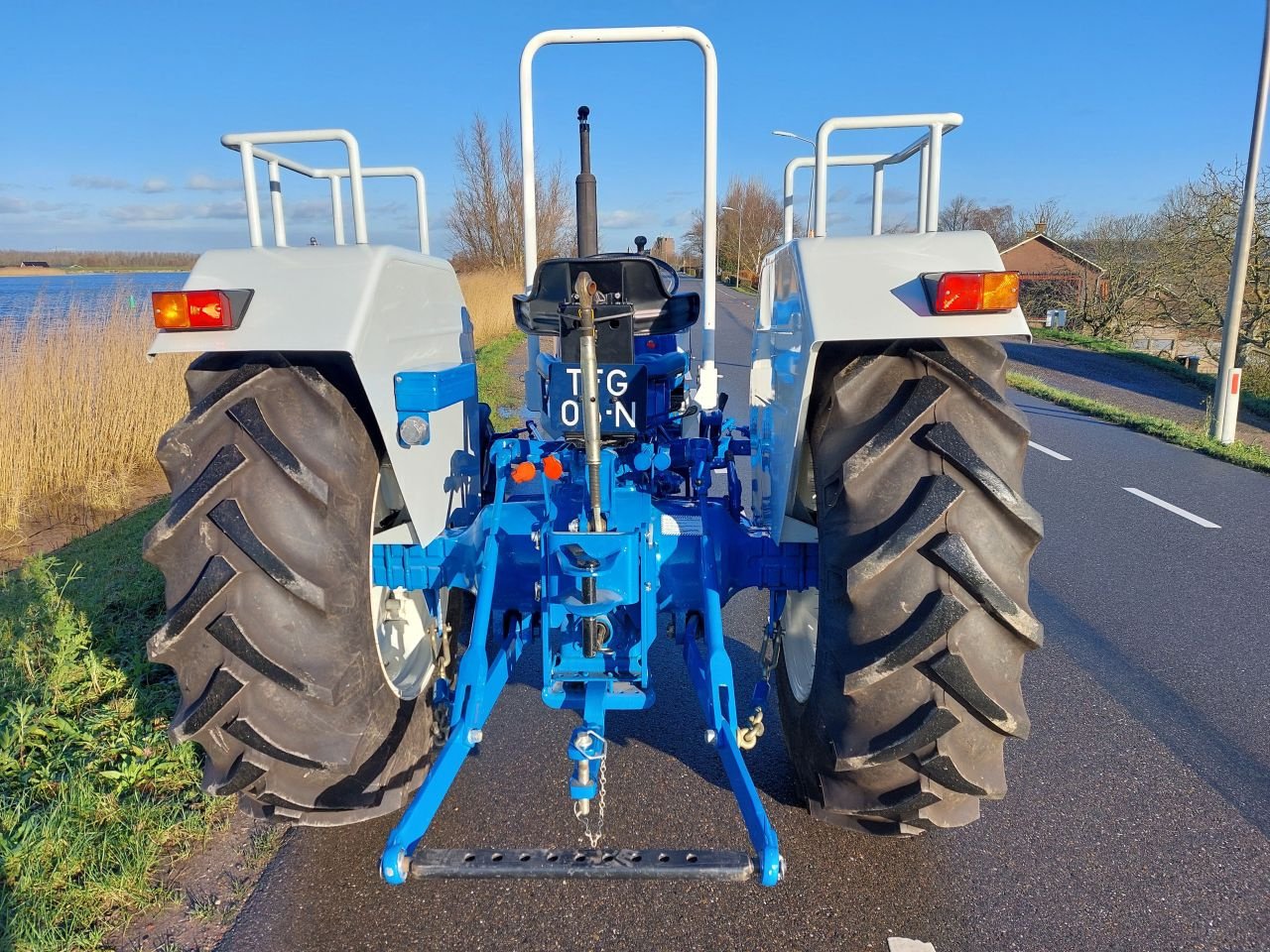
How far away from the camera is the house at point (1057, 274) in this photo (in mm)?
28891

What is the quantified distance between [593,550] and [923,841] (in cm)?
142

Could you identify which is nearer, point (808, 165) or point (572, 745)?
point (572, 745)

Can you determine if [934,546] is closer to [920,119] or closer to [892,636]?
[892,636]

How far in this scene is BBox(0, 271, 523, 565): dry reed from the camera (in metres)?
6.52

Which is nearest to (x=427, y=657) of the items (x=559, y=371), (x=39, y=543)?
(x=559, y=371)

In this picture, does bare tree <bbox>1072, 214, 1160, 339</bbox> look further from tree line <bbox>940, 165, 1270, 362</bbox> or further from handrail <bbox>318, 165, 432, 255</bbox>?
handrail <bbox>318, 165, 432, 255</bbox>

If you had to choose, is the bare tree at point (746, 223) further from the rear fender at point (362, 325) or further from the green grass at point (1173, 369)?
the rear fender at point (362, 325)

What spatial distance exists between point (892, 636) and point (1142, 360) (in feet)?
60.1

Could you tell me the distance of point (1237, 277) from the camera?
9.28m

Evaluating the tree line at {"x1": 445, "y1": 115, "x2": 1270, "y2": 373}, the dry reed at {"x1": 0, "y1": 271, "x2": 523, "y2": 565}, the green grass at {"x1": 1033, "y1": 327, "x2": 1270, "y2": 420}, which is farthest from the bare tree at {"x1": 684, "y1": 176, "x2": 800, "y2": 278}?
the dry reed at {"x1": 0, "y1": 271, "x2": 523, "y2": 565}

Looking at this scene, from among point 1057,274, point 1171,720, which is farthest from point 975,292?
point 1057,274

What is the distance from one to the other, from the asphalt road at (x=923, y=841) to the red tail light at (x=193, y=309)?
158cm

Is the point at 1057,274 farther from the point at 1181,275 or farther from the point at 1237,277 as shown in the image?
the point at 1237,277

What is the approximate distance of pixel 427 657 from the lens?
3.02 m
